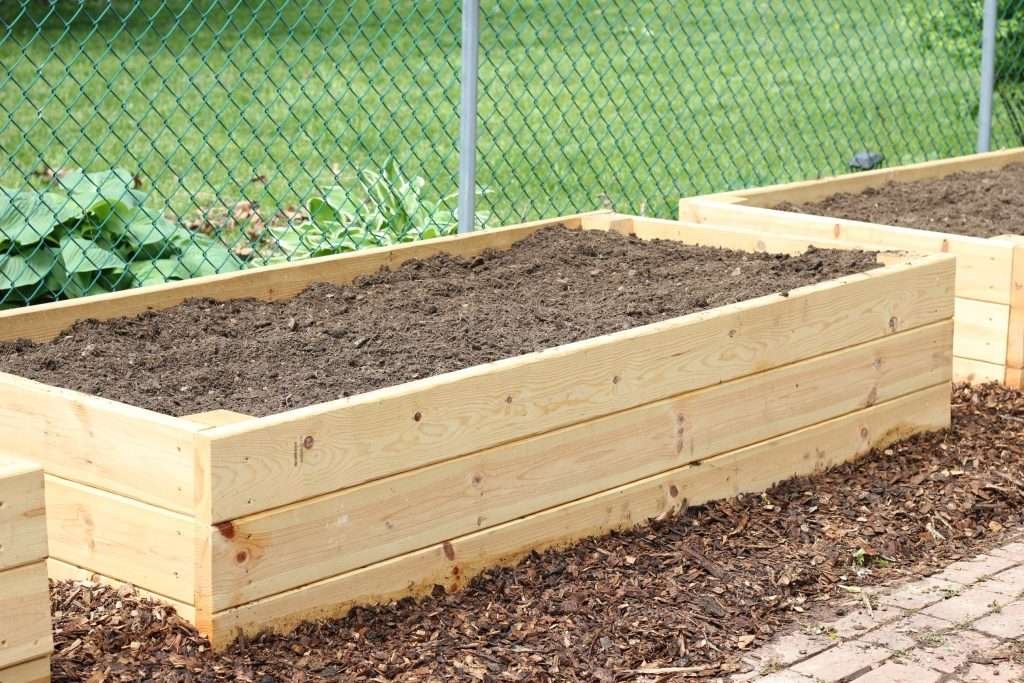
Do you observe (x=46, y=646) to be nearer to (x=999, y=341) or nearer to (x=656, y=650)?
(x=656, y=650)

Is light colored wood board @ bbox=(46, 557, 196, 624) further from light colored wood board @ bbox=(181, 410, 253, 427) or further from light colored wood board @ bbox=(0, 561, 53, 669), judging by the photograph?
light colored wood board @ bbox=(181, 410, 253, 427)

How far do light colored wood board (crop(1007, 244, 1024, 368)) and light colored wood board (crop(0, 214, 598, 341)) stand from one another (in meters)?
1.55

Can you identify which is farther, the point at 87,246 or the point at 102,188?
the point at 102,188

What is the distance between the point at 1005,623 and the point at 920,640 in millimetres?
233

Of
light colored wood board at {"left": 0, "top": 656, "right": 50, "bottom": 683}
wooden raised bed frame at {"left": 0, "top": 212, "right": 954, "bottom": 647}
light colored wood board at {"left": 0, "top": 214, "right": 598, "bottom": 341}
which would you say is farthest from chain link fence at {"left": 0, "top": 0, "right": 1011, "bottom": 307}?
light colored wood board at {"left": 0, "top": 656, "right": 50, "bottom": 683}

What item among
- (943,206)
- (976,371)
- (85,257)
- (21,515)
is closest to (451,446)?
(21,515)

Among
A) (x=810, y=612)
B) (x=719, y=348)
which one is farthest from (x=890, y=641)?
(x=719, y=348)

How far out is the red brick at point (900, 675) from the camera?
2832 mm

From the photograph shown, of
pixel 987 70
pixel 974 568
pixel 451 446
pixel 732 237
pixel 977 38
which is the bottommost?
pixel 974 568

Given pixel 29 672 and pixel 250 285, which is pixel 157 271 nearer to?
pixel 250 285

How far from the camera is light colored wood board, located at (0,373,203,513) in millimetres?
2695

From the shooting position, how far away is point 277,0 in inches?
546

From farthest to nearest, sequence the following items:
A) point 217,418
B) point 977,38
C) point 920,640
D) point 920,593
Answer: point 977,38
point 920,593
point 920,640
point 217,418

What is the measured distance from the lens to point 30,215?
4719mm
